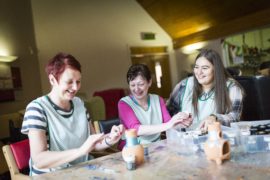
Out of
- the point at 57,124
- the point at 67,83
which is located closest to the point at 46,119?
the point at 57,124

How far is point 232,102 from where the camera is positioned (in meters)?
1.68

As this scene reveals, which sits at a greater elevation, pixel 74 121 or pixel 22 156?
pixel 74 121

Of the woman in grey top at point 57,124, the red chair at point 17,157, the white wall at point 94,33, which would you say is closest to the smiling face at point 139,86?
the woman in grey top at point 57,124

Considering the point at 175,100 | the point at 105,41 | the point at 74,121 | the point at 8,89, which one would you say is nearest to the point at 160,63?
the point at 105,41

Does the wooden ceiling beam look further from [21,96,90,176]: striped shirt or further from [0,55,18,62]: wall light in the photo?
[21,96,90,176]: striped shirt

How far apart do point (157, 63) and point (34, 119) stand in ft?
22.1

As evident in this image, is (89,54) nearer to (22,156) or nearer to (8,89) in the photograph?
(8,89)

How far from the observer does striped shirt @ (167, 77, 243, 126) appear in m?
1.58

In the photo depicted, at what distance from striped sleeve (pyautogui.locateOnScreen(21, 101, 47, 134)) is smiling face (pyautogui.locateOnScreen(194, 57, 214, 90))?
3.20ft

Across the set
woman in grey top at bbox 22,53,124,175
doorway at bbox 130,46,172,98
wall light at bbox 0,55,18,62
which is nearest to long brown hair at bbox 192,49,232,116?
woman in grey top at bbox 22,53,124,175

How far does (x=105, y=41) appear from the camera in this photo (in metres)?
6.88

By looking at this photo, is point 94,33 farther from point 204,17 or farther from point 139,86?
point 139,86

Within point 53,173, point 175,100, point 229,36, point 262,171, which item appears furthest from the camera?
point 229,36

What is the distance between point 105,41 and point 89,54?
1.92ft
